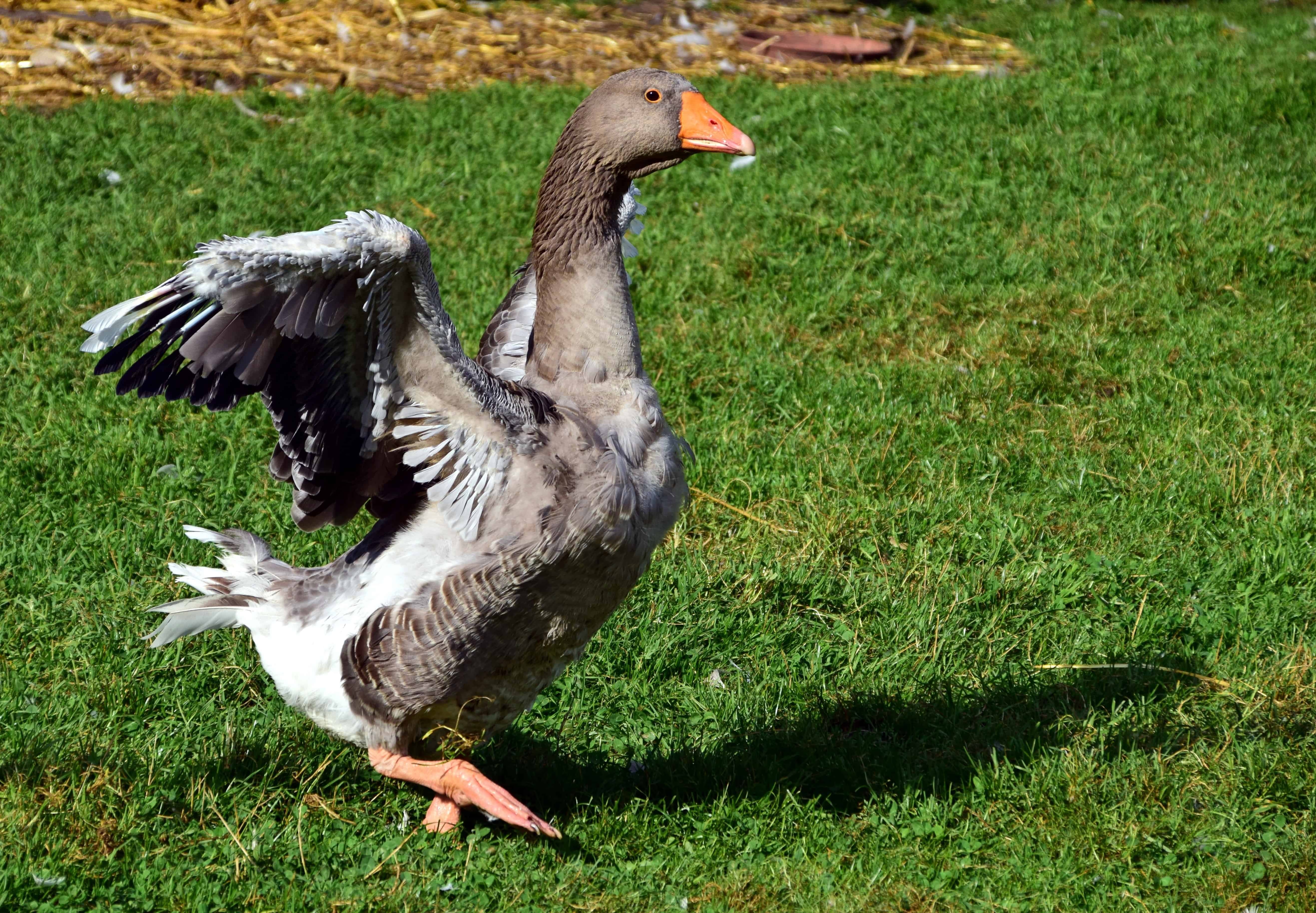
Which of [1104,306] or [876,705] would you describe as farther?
[1104,306]

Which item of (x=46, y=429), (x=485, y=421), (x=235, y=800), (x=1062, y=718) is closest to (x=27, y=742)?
(x=235, y=800)

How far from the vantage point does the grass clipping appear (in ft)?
30.5

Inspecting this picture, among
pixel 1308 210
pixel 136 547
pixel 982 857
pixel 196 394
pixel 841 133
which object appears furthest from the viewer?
pixel 841 133

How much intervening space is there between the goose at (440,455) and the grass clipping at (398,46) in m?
6.12

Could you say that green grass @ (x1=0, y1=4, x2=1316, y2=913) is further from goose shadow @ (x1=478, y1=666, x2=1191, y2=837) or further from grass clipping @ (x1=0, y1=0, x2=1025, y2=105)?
grass clipping @ (x1=0, y1=0, x2=1025, y2=105)

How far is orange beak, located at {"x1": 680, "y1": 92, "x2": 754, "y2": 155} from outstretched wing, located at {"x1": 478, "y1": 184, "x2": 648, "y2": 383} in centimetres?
57

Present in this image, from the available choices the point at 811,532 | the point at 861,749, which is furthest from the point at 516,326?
the point at 861,749

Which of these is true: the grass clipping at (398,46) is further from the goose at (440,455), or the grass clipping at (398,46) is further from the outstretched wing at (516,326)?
the goose at (440,455)

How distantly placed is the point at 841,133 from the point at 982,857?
607cm

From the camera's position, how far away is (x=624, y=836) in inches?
156

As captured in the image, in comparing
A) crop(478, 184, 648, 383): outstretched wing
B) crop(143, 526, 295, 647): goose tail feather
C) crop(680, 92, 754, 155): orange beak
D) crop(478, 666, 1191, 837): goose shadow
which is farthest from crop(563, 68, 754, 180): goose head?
crop(478, 666, 1191, 837): goose shadow

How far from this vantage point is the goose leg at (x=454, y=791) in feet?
12.2

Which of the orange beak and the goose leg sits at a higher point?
the orange beak

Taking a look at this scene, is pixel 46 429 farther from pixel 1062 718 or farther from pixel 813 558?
pixel 1062 718
